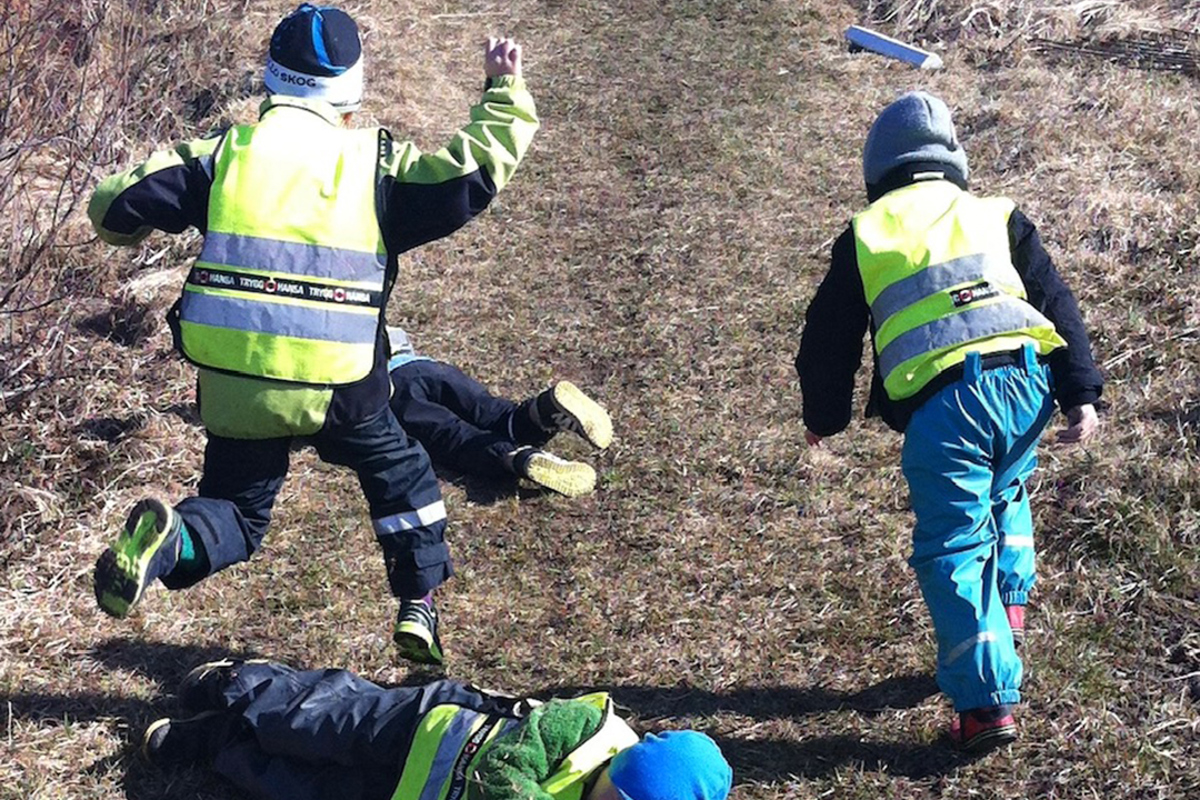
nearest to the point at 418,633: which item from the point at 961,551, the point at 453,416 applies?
the point at 453,416

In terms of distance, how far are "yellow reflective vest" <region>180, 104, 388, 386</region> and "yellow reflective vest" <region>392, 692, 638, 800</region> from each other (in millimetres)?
964

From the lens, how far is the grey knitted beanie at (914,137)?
3.72 meters

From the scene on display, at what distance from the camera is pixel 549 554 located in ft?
14.6

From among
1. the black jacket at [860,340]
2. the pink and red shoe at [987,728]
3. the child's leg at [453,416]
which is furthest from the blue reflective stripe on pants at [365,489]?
the pink and red shoe at [987,728]

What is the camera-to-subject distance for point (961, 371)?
344cm

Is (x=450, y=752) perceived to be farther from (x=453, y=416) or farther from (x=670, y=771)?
(x=453, y=416)

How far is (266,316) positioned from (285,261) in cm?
15

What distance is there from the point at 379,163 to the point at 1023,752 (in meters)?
2.36

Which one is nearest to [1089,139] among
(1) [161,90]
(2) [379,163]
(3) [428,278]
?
(3) [428,278]

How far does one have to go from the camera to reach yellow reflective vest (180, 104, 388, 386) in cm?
338

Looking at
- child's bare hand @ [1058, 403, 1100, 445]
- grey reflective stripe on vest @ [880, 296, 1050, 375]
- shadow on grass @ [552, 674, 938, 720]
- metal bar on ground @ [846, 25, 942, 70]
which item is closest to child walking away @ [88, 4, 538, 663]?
shadow on grass @ [552, 674, 938, 720]

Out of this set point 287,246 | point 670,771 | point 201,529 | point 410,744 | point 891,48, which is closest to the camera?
point 670,771

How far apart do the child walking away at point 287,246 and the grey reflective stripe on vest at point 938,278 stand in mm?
1094

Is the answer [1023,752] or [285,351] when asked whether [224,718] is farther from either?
[1023,752]
